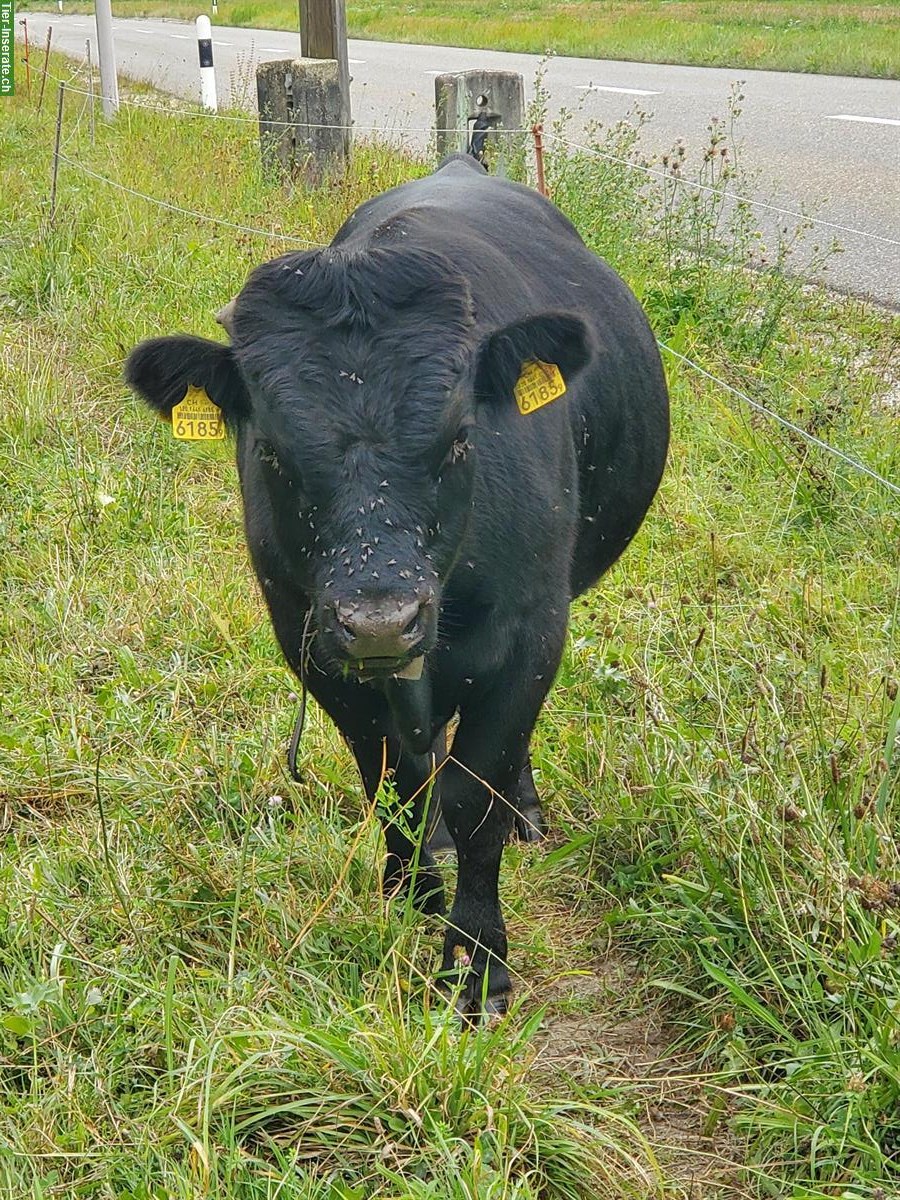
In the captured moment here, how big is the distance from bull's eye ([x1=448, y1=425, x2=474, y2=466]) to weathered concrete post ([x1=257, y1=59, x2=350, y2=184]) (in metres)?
6.11

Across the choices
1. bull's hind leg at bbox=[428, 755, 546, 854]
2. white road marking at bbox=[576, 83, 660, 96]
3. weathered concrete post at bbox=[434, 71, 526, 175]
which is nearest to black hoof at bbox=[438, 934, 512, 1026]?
bull's hind leg at bbox=[428, 755, 546, 854]

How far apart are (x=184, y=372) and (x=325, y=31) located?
6740 millimetres

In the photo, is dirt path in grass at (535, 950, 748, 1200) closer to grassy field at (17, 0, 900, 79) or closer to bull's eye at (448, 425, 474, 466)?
bull's eye at (448, 425, 474, 466)

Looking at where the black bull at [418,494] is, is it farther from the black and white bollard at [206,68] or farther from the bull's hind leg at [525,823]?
the black and white bollard at [206,68]

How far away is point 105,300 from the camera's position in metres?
7.41

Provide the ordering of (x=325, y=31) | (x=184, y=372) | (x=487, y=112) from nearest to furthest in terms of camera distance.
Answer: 1. (x=184, y=372)
2. (x=487, y=112)
3. (x=325, y=31)

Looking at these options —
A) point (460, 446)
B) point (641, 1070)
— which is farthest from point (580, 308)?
point (641, 1070)

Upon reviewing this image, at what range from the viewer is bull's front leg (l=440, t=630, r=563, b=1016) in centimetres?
344

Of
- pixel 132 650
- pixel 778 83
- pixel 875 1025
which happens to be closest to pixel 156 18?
pixel 778 83

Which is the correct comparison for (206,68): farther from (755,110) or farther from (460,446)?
(460,446)

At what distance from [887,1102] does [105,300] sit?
586 centimetres

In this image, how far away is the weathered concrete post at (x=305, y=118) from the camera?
8.91m

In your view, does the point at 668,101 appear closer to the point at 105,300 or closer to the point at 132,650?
the point at 105,300

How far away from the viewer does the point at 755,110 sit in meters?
13.9
